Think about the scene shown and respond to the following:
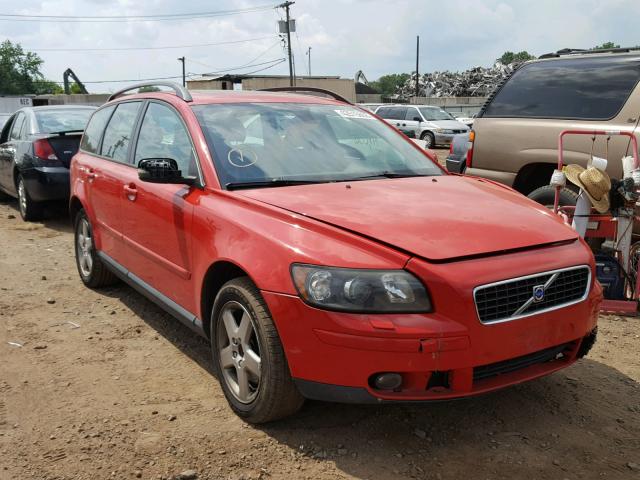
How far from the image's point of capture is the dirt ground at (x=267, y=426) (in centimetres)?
270

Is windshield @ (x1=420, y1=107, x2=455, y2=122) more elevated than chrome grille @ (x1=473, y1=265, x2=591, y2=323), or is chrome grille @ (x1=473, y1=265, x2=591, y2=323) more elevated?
windshield @ (x1=420, y1=107, x2=455, y2=122)

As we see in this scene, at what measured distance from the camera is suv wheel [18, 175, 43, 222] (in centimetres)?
840

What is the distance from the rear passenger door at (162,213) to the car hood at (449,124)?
18579 mm

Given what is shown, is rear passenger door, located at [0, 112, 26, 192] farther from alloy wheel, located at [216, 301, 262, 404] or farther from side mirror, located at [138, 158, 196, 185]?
alloy wheel, located at [216, 301, 262, 404]

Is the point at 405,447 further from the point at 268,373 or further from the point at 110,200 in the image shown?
the point at 110,200

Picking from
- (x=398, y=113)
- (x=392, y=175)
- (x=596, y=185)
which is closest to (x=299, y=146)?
(x=392, y=175)

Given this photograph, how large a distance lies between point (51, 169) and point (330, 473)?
671cm

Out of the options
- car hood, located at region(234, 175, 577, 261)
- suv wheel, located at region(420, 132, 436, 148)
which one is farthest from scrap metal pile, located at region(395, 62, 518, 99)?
car hood, located at region(234, 175, 577, 261)

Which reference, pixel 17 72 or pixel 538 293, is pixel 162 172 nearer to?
pixel 538 293

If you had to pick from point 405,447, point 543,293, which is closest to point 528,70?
point 543,293

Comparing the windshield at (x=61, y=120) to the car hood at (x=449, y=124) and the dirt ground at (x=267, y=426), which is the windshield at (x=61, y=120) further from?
the car hood at (x=449, y=124)

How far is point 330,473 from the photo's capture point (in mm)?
2652

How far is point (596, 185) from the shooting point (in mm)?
4535

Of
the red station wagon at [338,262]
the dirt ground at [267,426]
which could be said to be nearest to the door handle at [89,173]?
the red station wagon at [338,262]
